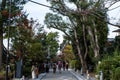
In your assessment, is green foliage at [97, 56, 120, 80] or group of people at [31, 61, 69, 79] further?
group of people at [31, 61, 69, 79]

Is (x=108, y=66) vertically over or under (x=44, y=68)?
over

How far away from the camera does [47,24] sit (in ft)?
234

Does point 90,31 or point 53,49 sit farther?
point 53,49

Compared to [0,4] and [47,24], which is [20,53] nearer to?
[0,4]

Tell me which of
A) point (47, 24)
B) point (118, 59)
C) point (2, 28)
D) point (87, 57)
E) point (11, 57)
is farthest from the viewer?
point (47, 24)

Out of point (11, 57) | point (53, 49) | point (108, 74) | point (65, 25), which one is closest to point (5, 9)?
point (11, 57)

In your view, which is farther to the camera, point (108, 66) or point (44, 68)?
point (44, 68)

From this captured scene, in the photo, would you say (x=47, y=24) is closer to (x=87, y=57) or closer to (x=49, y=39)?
(x=87, y=57)

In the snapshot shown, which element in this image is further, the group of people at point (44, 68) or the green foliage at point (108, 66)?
the group of people at point (44, 68)

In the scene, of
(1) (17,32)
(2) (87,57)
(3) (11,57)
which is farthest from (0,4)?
(2) (87,57)

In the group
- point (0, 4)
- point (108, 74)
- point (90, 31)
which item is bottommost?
point (108, 74)

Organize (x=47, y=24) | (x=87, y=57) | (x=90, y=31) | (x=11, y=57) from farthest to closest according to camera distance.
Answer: (x=47, y=24), (x=87, y=57), (x=11, y=57), (x=90, y=31)

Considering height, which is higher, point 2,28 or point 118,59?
point 2,28

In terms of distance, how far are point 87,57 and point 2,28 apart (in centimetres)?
2350
